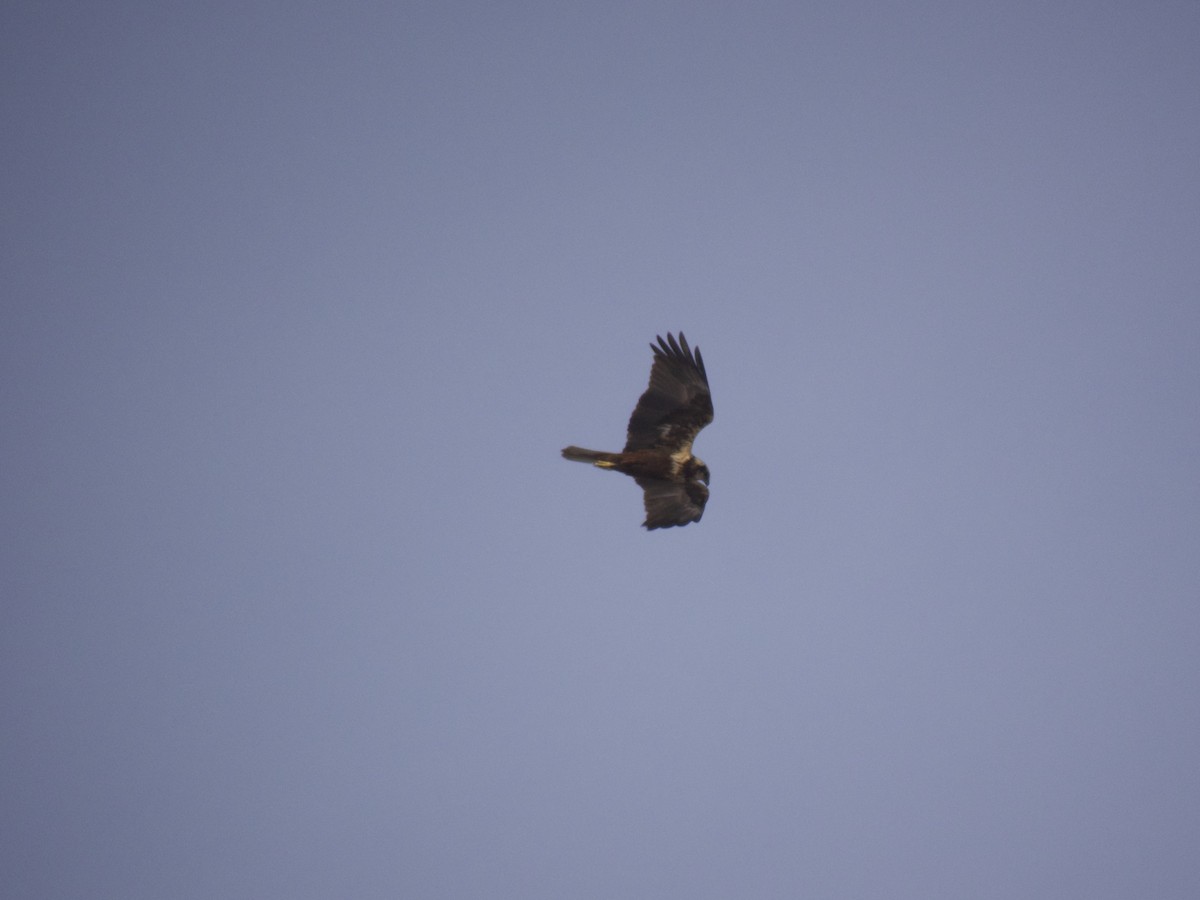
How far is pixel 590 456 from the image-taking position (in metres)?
8.88

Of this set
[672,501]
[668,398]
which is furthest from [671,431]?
[672,501]

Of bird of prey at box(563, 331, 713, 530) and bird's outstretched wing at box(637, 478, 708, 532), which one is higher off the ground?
bird of prey at box(563, 331, 713, 530)

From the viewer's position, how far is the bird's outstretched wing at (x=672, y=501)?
9109mm

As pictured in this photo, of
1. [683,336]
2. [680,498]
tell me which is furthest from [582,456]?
[683,336]

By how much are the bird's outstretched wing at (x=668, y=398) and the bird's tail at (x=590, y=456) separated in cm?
73

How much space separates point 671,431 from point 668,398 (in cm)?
53

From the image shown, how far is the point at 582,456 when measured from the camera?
347 inches

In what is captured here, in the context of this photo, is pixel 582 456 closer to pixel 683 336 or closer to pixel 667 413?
pixel 667 413

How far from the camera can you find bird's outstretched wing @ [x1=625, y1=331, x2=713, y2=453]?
9.76 m

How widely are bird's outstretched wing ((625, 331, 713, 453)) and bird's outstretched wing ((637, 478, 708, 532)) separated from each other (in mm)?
597

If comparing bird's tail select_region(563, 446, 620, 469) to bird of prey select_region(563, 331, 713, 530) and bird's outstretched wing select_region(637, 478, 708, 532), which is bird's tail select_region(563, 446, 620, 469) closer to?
bird of prey select_region(563, 331, 713, 530)

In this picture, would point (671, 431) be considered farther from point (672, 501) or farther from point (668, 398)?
point (672, 501)

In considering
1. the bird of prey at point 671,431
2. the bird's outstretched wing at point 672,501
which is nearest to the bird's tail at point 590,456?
the bird of prey at point 671,431

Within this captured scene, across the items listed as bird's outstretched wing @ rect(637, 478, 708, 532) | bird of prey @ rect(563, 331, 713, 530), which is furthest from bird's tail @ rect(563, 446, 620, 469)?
bird's outstretched wing @ rect(637, 478, 708, 532)
